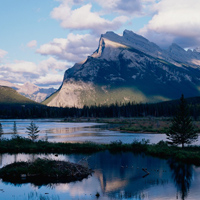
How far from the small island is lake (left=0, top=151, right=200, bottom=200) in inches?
59.1

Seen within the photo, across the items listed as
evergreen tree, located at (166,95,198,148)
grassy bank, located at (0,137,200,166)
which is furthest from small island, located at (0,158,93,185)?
evergreen tree, located at (166,95,198,148)

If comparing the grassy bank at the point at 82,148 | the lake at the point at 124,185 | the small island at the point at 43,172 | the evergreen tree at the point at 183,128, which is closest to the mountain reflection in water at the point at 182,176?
the lake at the point at 124,185

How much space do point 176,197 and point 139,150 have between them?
27.7 metres

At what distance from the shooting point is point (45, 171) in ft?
117

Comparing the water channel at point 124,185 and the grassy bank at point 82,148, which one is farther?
the grassy bank at point 82,148

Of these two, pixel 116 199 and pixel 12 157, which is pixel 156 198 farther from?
pixel 12 157

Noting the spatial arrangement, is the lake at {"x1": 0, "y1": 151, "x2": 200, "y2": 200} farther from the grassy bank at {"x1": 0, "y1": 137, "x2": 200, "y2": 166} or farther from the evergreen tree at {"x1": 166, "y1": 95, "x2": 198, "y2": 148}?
the evergreen tree at {"x1": 166, "y1": 95, "x2": 198, "y2": 148}

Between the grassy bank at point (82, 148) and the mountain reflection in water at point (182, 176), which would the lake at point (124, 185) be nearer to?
the mountain reflection in water at point (182, 176)

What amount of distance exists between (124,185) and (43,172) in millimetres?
11131

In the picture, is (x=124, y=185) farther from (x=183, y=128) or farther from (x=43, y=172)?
(x=183, y=128)

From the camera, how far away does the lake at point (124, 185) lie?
2897 cm

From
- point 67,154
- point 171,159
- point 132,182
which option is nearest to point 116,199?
point 132,182

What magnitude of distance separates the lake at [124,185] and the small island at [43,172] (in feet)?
4.92

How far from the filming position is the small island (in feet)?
115
